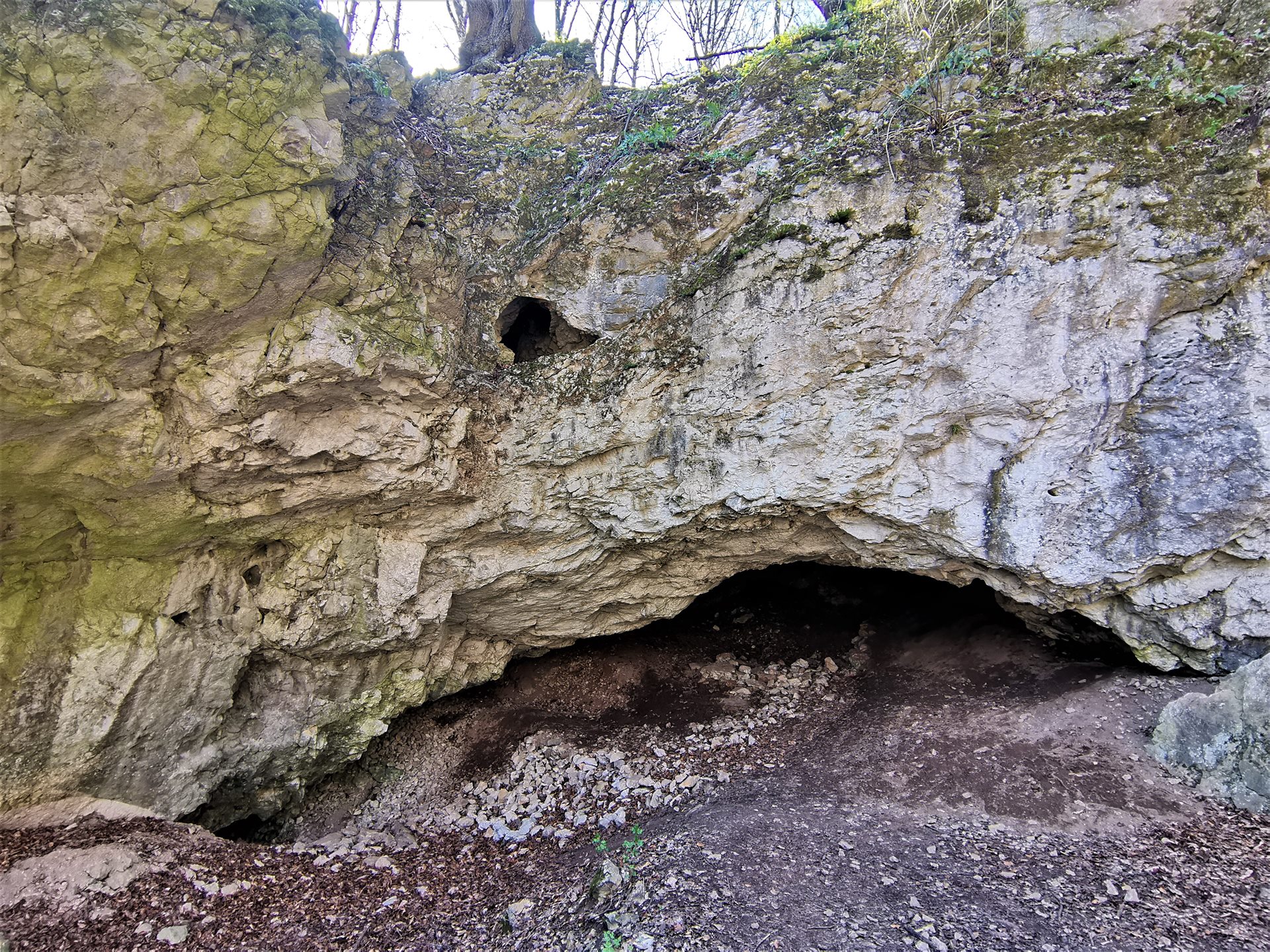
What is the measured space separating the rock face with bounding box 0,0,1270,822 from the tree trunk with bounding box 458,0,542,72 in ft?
3.51

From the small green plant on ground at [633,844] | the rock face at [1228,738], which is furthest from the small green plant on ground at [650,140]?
the rock face at [1228,738]

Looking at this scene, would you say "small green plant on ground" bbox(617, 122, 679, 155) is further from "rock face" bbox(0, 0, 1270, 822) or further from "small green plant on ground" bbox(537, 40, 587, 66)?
"small green plant on ground" bbox(537, 40, 587, 66)

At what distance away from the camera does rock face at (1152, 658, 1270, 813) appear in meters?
4.33

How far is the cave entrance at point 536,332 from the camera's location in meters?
5.78

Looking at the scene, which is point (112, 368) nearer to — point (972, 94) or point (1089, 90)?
point (972, 94)

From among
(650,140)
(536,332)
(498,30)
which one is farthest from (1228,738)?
(498,30)

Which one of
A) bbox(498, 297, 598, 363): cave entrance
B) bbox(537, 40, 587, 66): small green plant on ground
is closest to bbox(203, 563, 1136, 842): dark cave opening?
bbox(498, 297, 598, 363): cave entrance

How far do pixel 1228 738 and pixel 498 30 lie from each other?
9.34 metres

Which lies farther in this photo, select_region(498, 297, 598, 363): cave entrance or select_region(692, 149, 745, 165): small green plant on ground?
select_region(498, 297, 598, 363): cave entrance

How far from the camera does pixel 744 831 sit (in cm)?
477

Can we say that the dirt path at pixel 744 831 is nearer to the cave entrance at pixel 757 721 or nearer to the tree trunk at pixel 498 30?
the cave entrance at pixel 757 721

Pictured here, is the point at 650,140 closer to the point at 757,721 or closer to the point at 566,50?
the point at 566,50

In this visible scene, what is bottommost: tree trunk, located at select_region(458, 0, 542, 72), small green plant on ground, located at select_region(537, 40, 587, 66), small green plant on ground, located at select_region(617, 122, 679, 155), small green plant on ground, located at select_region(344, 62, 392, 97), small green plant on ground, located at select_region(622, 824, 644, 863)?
small green plant on ground, located at select_region(622, 824, 644, 863)

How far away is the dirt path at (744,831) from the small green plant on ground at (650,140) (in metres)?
5.57
